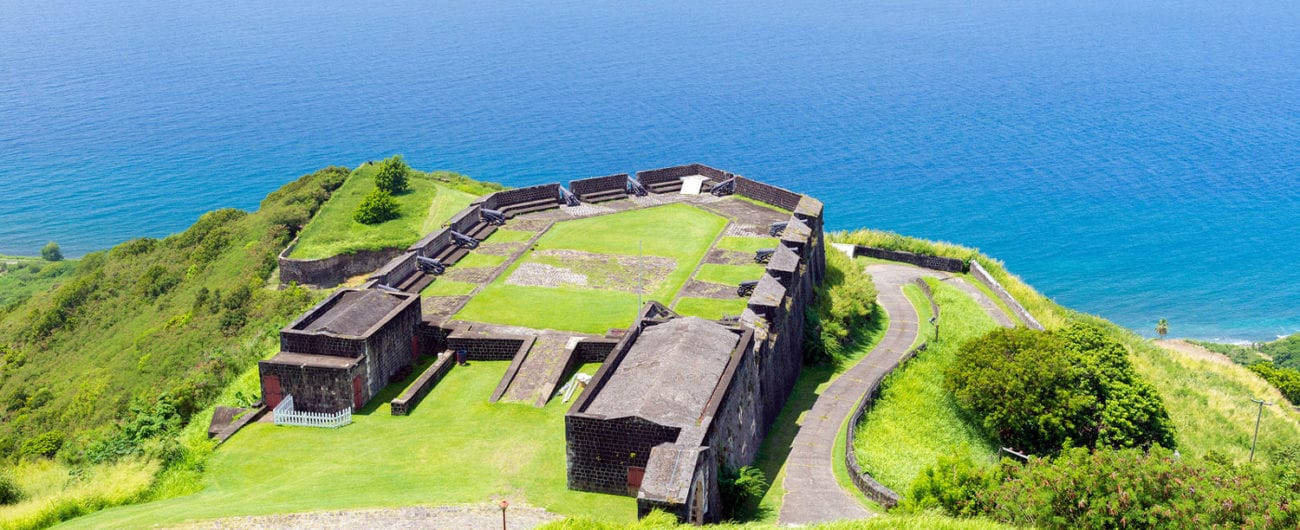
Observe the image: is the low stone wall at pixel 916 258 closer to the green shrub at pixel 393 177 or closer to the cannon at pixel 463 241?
the cannon at pixel 463 241

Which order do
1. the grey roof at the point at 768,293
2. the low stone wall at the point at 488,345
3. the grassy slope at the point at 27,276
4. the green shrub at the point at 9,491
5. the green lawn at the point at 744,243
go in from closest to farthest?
the green shrub at the point at 9,491, the low stone wall at the point at 488,345, the grey roof at the point at 768,293, the green lawn at the point at 744,243, the grassy slope at the point at 27,276

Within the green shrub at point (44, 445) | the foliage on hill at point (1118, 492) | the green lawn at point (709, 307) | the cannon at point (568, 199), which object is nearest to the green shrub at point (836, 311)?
the green lawn at point (709, 307)

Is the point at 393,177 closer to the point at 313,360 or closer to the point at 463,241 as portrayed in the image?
the point at 463,241

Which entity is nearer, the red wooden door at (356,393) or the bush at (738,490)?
the bush at (738,490)

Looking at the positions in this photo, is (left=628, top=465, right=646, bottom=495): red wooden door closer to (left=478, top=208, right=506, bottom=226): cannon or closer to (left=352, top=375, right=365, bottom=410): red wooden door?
(left=352, top=375, right=365, bottom=410): red wooden door

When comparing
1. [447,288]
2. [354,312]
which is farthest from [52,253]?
[354,312]

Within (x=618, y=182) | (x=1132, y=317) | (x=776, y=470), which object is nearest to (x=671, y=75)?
(x=1132, y=317)

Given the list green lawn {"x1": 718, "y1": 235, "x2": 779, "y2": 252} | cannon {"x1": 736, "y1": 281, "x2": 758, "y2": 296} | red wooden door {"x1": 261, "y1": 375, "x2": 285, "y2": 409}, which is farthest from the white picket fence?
green lawn {"x1": 718, "y1": 235, "x2": 779, "y2": 252}
